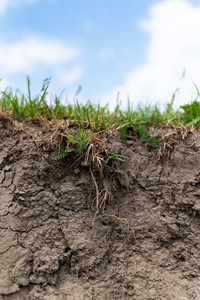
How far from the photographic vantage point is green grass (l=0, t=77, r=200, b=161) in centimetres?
250

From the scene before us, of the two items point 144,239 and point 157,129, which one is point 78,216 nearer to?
point 144,239

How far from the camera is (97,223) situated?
2.30 metres

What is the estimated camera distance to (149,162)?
8.48 feet

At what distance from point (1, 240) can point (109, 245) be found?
88 centimetres

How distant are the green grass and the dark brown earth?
140 mm

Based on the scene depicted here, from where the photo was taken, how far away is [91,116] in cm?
260

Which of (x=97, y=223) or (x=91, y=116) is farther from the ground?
(x=91, y=116)

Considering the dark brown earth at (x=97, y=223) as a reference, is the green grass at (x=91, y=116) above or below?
above

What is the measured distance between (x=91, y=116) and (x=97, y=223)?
1.00 meters

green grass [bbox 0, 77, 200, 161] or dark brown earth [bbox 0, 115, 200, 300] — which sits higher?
green grass [bbox 0, 77, 200, 161]

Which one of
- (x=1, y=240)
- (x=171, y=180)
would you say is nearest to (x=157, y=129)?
(x=171, y=180)

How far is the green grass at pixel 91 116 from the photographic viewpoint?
2.50 m

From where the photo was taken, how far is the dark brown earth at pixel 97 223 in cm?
212

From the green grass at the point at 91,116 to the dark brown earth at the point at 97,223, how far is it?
140 mm
